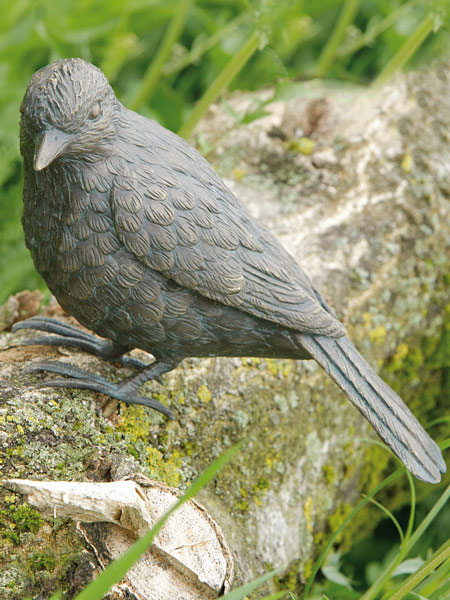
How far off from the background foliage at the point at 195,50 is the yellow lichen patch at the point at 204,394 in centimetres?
111

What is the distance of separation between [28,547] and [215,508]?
0.53 m

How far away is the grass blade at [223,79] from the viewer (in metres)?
2.67

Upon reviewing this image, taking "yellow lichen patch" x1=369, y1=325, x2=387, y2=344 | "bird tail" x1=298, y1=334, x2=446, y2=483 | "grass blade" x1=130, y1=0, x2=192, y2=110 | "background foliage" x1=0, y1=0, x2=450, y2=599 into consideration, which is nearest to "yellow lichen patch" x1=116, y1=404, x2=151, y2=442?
"bird tail" x1=298, y1=334, x2=446, y2=483

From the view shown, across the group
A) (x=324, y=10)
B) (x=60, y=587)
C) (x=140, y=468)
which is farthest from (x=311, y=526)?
(x=324, y=10)

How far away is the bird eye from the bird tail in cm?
75

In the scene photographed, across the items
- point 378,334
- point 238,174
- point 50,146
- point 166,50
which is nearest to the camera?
point 50,146

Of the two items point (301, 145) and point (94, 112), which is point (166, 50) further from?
point (94, 112)

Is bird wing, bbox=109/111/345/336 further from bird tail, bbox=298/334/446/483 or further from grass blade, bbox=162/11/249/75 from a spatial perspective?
grass blade, bbox=162/11/249/75

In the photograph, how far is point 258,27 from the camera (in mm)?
2393

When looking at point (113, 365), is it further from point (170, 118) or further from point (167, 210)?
point (170, 118)

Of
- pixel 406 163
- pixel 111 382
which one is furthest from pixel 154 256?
pixel 406 163

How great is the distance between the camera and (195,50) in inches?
135

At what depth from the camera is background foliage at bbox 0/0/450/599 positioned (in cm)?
284

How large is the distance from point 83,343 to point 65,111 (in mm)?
797
